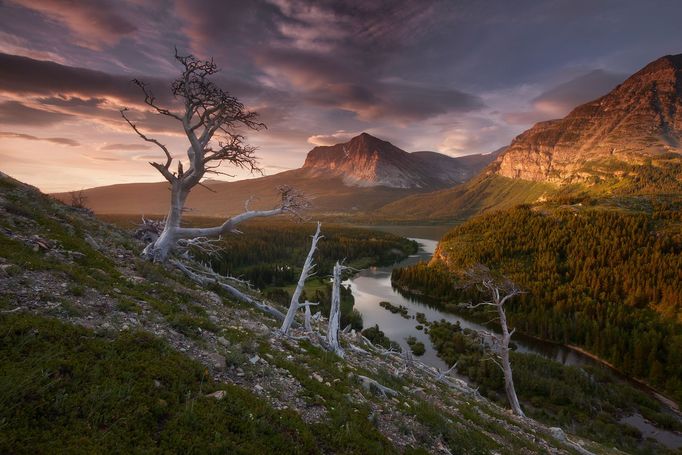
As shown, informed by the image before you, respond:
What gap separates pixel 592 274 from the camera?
316ft

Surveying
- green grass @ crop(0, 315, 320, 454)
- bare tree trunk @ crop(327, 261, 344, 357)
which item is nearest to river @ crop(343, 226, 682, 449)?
bare tree trunk @ crop(327, 261, 344, 357)

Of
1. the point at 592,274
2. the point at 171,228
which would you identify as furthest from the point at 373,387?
the point at 592,274

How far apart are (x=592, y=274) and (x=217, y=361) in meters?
117

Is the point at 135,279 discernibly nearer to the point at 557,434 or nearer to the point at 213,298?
→ the point at 213,298

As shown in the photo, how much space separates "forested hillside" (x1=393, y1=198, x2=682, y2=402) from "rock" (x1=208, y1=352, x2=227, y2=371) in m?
72.6

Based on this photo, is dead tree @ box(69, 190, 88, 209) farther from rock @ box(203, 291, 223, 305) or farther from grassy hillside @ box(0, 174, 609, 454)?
rock @ box(203, 291, 223, 305)

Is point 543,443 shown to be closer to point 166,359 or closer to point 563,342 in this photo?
point 166,359

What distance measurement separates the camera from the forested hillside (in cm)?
6431

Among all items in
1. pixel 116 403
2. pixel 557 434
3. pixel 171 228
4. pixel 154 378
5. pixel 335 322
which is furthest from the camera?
pixel 557 434

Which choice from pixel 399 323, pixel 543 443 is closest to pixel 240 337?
pixel 543 443

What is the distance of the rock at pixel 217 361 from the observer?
877cm

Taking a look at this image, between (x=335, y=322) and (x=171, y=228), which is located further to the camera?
(x=171, y=228)

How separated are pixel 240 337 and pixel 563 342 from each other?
8626cm

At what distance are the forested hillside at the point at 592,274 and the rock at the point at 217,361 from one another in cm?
7262
